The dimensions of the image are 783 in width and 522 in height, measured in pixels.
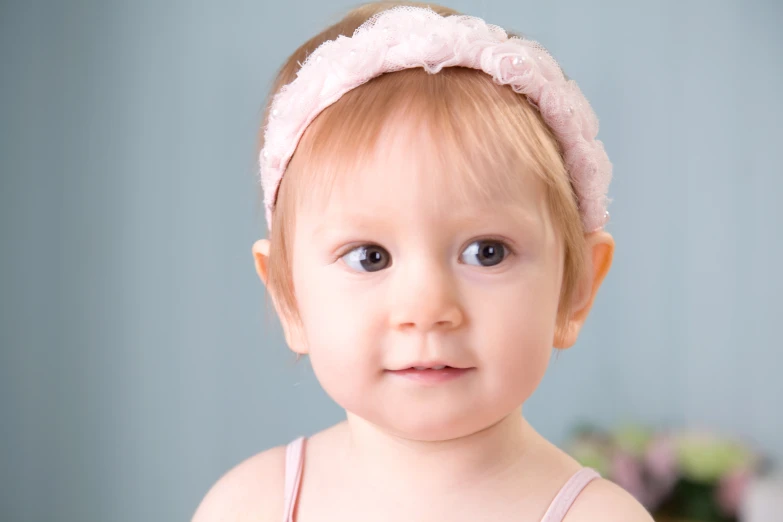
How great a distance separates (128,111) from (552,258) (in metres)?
1.61

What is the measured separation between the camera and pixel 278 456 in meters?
1.12

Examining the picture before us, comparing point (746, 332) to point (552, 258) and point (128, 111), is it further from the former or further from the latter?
point (552, 258)

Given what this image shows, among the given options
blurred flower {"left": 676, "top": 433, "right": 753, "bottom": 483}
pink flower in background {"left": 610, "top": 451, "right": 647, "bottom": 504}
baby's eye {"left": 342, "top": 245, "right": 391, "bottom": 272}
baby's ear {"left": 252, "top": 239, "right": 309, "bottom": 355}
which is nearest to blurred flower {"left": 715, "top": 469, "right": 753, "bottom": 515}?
blurred flower {"left": 676, "top": 433, "right": 753, "bottom": 483}

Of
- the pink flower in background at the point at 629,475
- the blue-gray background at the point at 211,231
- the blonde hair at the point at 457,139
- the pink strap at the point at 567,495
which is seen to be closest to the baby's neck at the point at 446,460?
the pink strap at the point at 567,495

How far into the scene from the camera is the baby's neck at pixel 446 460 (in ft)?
3.17

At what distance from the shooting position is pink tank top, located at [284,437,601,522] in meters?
0.94

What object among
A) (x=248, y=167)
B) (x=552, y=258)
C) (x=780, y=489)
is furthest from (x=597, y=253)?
(x=780, y=489)

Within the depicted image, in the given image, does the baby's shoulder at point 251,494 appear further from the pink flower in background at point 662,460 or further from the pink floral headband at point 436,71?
the pink flower in background at point 662,460

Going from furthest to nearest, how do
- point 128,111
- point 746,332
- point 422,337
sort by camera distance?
point 746,332, point 128,111, point 422,337

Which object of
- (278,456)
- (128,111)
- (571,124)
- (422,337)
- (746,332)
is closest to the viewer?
(422,337)

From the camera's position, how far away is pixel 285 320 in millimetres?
1033

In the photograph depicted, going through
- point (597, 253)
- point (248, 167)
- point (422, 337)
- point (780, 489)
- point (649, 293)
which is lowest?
point (780, 489)

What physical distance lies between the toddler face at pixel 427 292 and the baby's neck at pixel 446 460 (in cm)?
8

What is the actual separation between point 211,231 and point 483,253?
1580 millimetres
